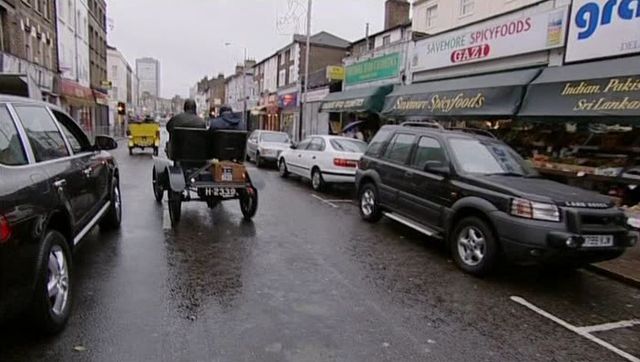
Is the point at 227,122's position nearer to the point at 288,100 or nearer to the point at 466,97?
the point at 466,97

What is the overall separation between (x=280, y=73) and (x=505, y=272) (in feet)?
120

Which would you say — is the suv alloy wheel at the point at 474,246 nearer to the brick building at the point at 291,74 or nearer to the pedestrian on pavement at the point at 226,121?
the pedestrian on pavement at the point at 226,121

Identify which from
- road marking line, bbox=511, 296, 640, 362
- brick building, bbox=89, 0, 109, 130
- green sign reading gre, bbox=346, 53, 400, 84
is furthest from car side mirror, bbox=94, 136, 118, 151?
brick building, bbox=89, 0, 109, 130

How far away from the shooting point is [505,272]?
19.5 feet

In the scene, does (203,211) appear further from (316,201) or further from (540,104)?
(540,104)

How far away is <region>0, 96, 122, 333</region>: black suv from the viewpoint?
2.93 meters

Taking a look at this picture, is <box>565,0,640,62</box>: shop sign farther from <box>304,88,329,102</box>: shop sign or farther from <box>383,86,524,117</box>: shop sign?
<box>304,88,329,102</box>: shop sign

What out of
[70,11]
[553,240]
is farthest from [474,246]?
[70,11]

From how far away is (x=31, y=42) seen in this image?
23.1 meters

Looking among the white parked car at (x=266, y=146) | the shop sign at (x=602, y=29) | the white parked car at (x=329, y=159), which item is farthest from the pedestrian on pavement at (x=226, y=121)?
the white parked car at (x=266, y=146)

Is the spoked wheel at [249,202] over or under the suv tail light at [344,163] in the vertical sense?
under

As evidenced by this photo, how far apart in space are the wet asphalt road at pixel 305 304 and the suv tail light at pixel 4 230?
3.49 feet

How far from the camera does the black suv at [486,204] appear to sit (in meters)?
5.10

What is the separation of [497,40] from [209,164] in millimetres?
8694
